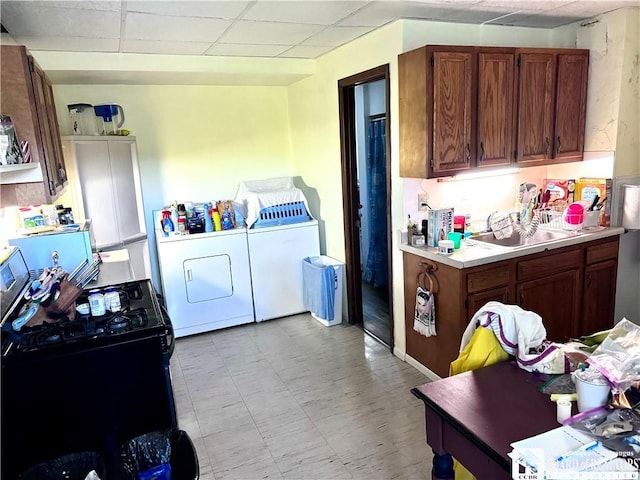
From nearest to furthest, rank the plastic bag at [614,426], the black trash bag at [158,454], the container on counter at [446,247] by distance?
the plastic bag at [614,426]
the black trash bag at [158,454]
the container on counter at [446,247]

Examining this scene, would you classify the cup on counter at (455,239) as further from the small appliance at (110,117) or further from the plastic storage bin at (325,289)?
the small appliance at (110,117)

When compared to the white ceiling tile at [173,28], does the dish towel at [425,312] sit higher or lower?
lower

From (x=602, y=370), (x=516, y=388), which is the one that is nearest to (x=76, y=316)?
(x=516, y=388)

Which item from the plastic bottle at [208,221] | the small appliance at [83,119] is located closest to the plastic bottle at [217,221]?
the plastic bottle at [208,221]

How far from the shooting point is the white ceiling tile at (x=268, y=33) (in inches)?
114

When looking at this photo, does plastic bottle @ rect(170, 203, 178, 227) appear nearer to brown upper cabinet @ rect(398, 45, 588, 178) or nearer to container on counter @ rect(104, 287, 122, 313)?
container on counter @ rect(104, 287, 122, 313)

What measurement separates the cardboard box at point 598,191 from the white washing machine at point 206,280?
2.73 m

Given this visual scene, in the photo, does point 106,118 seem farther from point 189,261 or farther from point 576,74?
point 576,74

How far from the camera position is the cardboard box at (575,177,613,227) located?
3.29 metres

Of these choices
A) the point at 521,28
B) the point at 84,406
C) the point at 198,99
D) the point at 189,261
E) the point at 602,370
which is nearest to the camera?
the point at 602,370

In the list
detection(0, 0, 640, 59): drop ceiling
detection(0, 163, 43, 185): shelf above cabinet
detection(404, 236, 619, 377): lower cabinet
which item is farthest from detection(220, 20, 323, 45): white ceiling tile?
detection(404, 236, 619, 377): lower cabinet

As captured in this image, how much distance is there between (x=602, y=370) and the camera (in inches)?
53.9

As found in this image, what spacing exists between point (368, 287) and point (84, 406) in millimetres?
3440

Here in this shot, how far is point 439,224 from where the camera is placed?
3.03 meters
